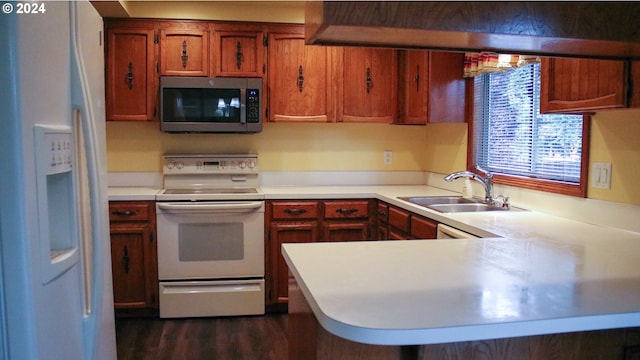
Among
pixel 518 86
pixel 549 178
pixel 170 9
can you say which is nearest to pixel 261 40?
pixel 170 9

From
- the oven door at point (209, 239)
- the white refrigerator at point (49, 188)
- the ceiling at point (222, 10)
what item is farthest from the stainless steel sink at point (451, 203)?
the white refrigerator at point (49, 188)

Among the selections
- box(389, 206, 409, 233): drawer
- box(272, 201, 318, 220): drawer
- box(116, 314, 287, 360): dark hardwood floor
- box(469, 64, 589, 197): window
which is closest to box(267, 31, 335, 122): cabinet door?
box(272, 201, 318, 220): drawer

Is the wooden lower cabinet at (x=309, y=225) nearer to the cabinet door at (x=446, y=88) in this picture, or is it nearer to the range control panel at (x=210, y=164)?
the range control panel at (x=210, y=164)

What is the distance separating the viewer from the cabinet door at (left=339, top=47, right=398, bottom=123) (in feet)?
12.4

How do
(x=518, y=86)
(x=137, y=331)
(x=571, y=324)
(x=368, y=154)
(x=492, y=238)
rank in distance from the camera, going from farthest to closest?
(x=368, y=154)
(x=137, y=331)
(x=518, y=86)
(x=492, y=238)
(x=571, y=324)

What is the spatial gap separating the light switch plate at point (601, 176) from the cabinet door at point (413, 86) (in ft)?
4.47

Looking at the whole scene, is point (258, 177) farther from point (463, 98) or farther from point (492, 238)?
point (492, 238)

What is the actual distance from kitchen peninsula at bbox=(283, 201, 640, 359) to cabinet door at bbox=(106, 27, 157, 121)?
2.31 m

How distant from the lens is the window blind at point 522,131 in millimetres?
2594

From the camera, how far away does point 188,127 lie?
3.54 metres

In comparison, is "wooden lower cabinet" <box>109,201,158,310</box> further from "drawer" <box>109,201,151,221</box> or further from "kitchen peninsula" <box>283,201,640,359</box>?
"kitchen peninsula" <box>283,201,640,359</box>

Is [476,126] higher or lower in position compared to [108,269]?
higher

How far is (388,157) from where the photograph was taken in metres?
4.21

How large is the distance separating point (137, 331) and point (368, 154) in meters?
2.21
